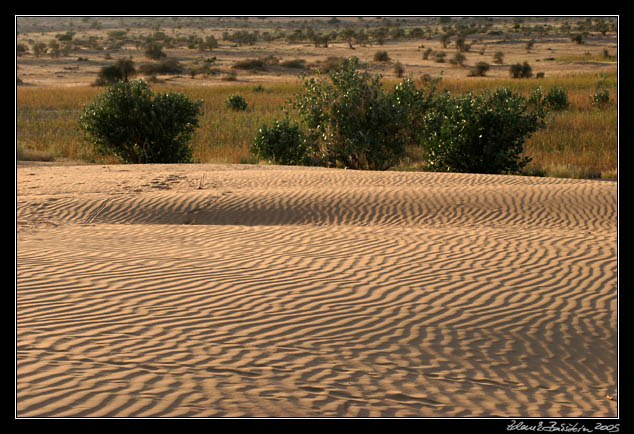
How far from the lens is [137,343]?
567cm

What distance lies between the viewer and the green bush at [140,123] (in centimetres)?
2006

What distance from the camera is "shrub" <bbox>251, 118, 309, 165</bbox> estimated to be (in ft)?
65.3

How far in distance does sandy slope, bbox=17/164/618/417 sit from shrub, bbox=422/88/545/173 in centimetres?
557

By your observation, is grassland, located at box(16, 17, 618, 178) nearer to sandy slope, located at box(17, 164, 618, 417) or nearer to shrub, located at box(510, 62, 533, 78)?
shrub, located at box(510, 62, 533, 78)

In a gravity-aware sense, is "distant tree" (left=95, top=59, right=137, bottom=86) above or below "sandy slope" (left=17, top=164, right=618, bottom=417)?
above

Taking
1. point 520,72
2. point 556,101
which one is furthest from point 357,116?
point 520,72

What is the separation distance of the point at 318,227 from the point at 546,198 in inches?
193

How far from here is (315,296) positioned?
7.05m

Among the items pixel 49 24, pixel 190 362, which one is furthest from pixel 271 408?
pixel 49 24

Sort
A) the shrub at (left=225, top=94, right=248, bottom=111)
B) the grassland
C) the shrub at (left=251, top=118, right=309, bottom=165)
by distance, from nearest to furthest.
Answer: the shrub at (left=251, top=118, right=309, bottom=165), the grassland, the shrub at (left=225, top=94, right=248, bottom=111)

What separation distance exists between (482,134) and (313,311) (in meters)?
12.3

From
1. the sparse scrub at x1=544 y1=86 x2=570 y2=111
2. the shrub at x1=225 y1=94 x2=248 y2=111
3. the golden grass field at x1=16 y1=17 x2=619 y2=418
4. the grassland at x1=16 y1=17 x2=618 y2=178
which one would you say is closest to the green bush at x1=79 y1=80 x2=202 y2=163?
the grassland at x1=16 y1=17 x2=618 y2=178

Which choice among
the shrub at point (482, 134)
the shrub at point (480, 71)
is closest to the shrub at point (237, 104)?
the shrub at point (482, 134)

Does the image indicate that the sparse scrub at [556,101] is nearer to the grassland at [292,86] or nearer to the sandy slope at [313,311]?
the grassland at [292,86]
